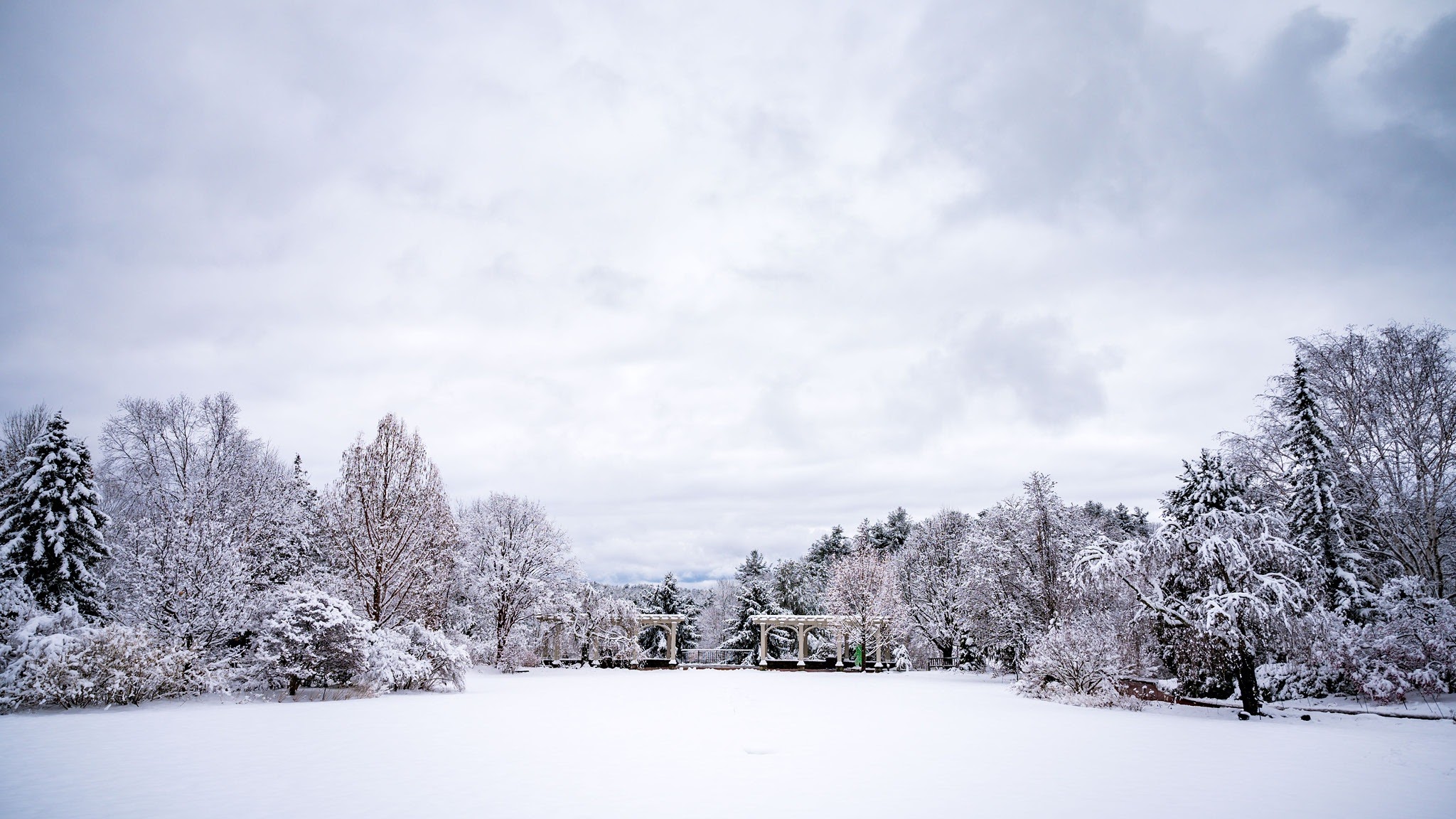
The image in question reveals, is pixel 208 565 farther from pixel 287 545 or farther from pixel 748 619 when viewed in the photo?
pixel 748 619

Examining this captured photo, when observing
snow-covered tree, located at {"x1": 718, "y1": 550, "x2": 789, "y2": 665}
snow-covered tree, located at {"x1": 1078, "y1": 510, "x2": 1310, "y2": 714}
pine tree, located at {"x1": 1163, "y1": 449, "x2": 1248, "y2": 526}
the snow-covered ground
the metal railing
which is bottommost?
the metal railing

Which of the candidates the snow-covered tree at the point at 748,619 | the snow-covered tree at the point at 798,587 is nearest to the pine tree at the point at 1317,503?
the snow-covered tree at the point at 748,619

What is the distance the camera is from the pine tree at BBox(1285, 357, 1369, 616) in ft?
67.7

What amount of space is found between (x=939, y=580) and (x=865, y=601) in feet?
15.9

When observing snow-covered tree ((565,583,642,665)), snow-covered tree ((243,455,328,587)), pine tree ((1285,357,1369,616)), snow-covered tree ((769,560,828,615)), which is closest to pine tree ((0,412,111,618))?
snow-covered tree ((243,455,328,587))

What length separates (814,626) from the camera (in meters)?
47.6

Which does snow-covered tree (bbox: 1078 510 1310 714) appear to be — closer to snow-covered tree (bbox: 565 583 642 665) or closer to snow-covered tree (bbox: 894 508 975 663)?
snow-covered tree (bbox: 894 508 975 663)

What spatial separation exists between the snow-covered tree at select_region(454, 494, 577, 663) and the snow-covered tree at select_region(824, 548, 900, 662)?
1676cm

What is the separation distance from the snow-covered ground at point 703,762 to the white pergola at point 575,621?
21.1m

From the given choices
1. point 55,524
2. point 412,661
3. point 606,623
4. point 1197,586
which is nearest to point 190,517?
point 55,524

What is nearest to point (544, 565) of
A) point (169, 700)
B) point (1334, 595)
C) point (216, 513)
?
point (216, 513)

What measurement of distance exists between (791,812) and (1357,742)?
11817mm

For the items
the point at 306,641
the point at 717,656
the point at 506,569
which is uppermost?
the point at 506,569

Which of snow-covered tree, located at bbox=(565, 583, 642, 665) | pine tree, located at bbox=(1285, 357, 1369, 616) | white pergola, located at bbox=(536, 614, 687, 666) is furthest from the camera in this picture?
snow-covered tree, located at bbox=(565, 583, 642, 665)
